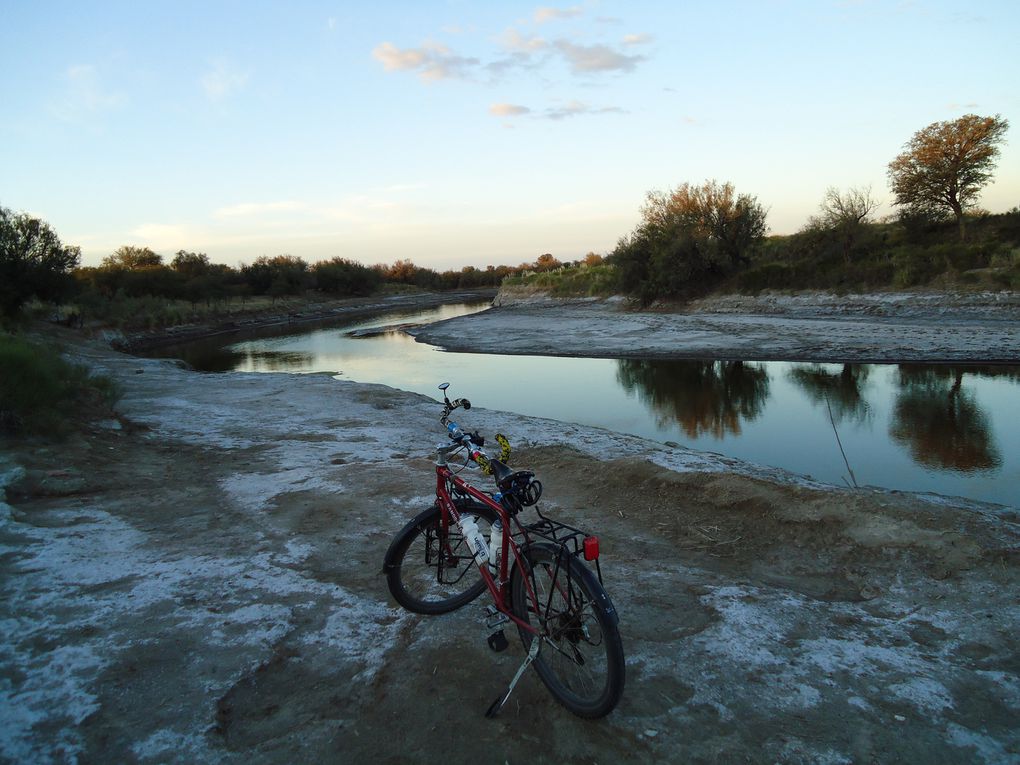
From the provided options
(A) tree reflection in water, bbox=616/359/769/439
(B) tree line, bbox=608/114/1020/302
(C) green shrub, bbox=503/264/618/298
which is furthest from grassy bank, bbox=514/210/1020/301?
(A) tree reflection in water, bbox=616/359/769/439

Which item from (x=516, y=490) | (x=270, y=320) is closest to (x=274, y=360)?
(x=516, y=490)

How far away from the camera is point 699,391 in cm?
1490

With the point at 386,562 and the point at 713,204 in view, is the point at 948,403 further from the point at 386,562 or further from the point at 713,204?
the point at 713,204

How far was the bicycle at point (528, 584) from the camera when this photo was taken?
2508 millimetres

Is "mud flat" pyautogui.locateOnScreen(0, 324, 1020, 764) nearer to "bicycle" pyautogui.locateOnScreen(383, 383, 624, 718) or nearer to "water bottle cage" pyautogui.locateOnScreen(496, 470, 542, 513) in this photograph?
"bicycle" pyautogui.locateOnScreen(383, 383, 624, 718)

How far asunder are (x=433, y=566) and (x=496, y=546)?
99 centimetres

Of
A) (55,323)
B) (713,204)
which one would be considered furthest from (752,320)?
(55,323)

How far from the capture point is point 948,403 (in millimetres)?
11531

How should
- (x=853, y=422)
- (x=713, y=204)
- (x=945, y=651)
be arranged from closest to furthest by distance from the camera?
(x=945, y=651)
(x=853, y=422)
(x=713, y=204)

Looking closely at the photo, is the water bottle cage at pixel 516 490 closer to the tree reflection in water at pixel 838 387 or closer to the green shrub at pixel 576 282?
the tree reflection in water at pixel 838 387

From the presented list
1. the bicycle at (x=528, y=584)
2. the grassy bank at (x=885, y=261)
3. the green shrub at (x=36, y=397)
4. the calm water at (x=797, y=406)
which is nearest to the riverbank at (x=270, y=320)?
the calm water at (x=797, y=406)

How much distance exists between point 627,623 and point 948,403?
1139 centimetres

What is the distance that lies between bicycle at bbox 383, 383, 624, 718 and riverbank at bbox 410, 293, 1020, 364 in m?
16.2

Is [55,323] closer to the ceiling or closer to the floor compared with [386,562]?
closer to the ceiling
